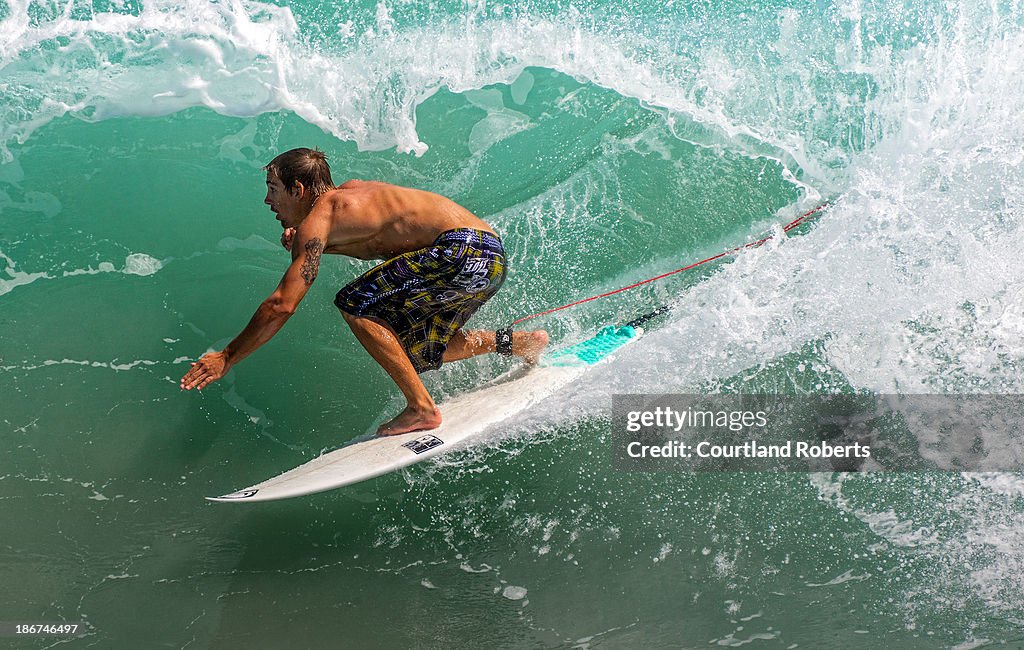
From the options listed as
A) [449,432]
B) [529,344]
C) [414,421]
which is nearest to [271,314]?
[414,421]

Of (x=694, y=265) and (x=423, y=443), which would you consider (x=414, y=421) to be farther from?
(x=694, y=265)

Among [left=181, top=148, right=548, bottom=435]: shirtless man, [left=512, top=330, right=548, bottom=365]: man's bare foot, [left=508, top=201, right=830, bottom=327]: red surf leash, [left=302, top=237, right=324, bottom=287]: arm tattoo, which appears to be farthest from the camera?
[left=508, top=201, right=830, bottom=327]: red surf leash

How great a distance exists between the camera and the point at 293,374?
4684 mm

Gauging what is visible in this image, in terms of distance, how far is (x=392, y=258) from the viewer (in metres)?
3.78

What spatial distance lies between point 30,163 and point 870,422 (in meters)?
5.50

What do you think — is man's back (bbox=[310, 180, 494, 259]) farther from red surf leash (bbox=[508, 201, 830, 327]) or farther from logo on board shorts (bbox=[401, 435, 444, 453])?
red surf leash (bbox=[508, 201, 830, 327])

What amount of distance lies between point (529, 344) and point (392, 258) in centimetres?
102

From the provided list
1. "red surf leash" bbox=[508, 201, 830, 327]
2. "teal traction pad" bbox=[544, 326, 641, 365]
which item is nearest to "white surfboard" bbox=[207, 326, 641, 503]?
"teal traction pad" bbox=[544, 326, 641, 365]

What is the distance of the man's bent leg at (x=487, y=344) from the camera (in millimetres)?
4203

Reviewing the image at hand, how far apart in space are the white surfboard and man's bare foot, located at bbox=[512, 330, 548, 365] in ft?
0.25

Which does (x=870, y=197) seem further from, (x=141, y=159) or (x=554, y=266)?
(x=141, y=159)

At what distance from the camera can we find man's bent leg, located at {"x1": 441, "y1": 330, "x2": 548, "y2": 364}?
4203 millimetres

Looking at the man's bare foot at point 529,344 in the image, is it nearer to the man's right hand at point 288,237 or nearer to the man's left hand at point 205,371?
the man's right hand at point 288,237

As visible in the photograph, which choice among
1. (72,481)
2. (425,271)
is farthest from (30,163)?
(425,271)
